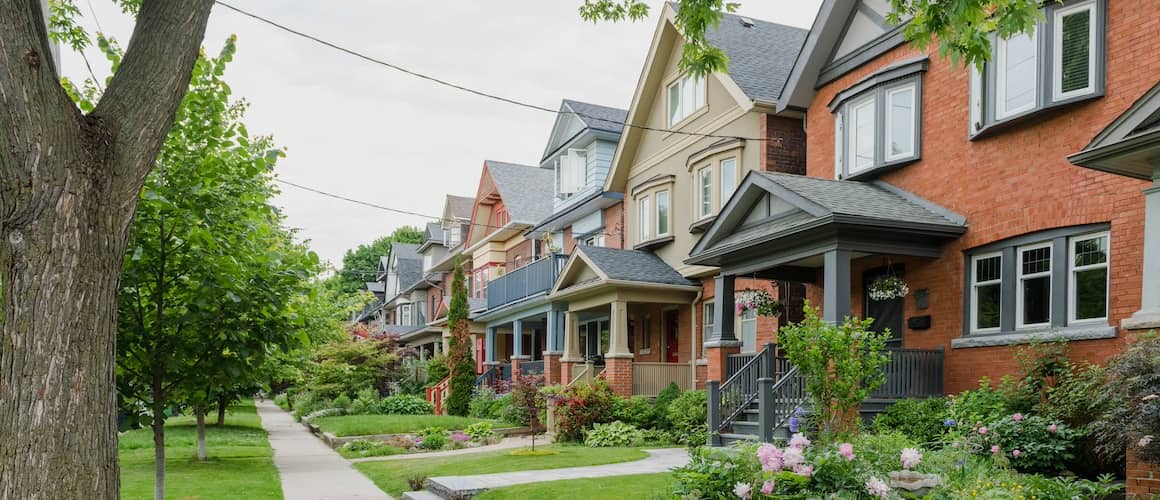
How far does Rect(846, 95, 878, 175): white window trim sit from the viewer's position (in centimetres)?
1534

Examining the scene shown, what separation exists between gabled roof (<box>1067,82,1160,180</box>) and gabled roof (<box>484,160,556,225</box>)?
26.2 meters

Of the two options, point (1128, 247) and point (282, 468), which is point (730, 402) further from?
point (282, 468)

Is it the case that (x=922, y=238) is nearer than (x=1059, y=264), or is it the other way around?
(x=1059, y=264)

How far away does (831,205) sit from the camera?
13430mm

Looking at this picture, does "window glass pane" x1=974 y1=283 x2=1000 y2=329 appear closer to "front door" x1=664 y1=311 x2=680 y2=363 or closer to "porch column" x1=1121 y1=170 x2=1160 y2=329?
"porch column" x1=1121 y1=170 x2=1160 y2=329

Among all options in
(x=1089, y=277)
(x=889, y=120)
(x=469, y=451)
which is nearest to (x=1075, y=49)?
(x=1089, y=277)

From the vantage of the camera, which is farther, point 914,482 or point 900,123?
point 900,123

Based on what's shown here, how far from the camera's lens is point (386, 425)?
23703mm

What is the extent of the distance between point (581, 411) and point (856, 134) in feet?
26.0

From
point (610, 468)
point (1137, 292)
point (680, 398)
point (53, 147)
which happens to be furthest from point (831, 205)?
point (53, 147)

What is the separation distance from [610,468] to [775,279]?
539 cm

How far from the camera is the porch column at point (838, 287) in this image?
13.4 metres

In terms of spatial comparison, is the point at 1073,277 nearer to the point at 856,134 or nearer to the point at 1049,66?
the point at 1049,66

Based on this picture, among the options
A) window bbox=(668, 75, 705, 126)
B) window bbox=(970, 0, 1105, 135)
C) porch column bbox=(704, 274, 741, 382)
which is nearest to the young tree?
window bbox=(668, 75, 705, 126)
